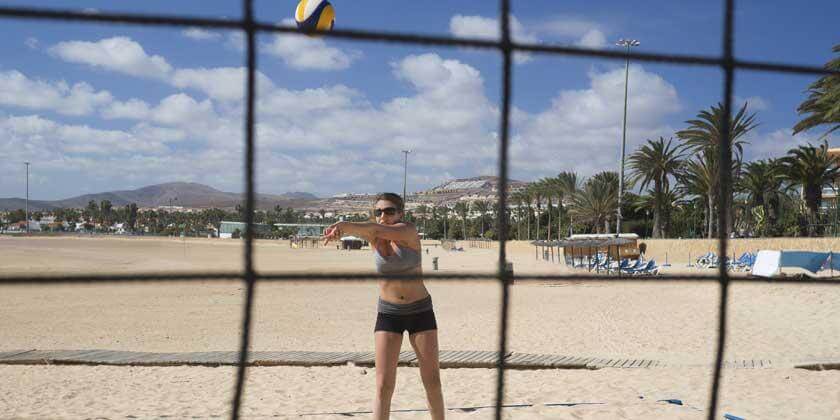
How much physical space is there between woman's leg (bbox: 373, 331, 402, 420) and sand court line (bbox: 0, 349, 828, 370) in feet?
11.0

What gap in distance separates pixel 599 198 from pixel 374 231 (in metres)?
42.6

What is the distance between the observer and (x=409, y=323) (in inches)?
142

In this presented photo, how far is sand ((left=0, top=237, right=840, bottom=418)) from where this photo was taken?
229 inches

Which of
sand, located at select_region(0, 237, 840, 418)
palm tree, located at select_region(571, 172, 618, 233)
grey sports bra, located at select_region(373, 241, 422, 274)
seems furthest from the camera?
palm tree, located at select_region(571, 172, 618, 233)

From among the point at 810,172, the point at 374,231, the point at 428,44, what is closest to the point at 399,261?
the point at 374,231

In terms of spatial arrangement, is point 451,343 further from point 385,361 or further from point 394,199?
point 394,199

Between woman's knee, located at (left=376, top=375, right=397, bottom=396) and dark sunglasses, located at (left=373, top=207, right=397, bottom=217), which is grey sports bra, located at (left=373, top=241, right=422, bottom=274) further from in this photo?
woman's knee, located at (left=376, top=375, right=397, bottom=396)

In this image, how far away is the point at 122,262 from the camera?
36.9m

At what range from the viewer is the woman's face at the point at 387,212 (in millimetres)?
3605

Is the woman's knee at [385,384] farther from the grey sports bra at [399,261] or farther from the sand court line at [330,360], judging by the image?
the sand court line at [330,360]

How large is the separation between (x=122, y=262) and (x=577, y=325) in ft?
103

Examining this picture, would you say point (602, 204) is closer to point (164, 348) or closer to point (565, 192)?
point (565, 192)

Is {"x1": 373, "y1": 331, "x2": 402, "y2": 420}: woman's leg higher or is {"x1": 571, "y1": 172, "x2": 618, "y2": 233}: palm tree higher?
{"x1": 571, "y1": 172, "x2": 618, "y2": 233}: palm tree

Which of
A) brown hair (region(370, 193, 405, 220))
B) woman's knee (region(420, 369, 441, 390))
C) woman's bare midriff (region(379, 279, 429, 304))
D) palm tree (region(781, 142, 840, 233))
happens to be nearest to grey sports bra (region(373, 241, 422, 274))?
woman's bare midriff (region(379, 279, 429, 304))
